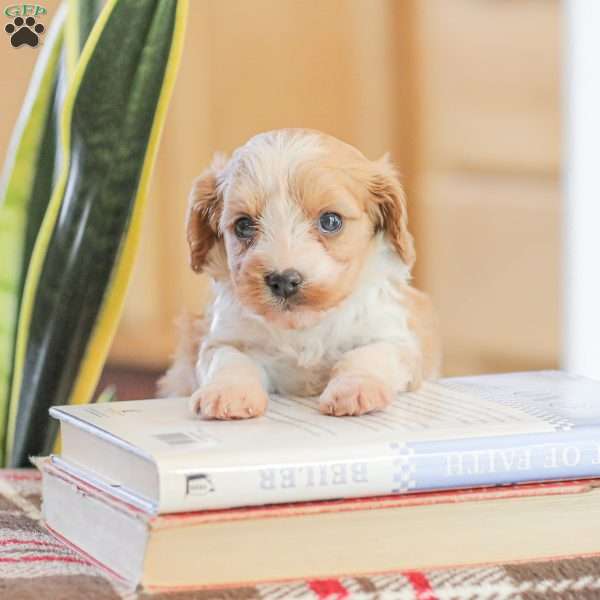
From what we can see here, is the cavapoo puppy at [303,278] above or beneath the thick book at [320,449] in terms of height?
above

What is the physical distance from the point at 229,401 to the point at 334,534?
0.15 meters

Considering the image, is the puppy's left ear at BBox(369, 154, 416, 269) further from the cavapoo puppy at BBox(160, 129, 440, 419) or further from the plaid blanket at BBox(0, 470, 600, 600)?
the plaid blanket at BBox(0, 470, 600, 600)

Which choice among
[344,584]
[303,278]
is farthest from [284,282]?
[344,584]

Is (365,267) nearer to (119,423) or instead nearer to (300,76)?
(119,423)

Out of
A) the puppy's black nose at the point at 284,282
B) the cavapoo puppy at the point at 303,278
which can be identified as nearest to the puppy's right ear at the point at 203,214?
the cavapoo puppy at the point at 303,278

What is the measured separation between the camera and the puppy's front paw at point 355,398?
2.95ft

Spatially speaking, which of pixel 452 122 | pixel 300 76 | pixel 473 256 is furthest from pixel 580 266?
pixel 300 76

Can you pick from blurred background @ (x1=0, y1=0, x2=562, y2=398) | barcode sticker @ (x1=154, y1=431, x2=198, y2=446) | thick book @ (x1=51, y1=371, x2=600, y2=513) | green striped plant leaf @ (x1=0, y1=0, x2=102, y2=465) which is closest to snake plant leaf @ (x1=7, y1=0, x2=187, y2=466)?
green striped plant leaf @ (x1=0, y1=0, x2=102, y2=465)

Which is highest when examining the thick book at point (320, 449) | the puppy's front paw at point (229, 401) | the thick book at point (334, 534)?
the puppy's front paw at point (229, 401)

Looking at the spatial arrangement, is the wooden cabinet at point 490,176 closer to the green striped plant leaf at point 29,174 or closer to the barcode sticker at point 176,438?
the green striped plant leaf at point 29,174

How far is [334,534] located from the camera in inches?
31.0

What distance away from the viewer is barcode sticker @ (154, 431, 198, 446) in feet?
2.60

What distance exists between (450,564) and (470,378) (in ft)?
0.89

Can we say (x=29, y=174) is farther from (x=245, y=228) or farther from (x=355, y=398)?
(x=355, y=398)
